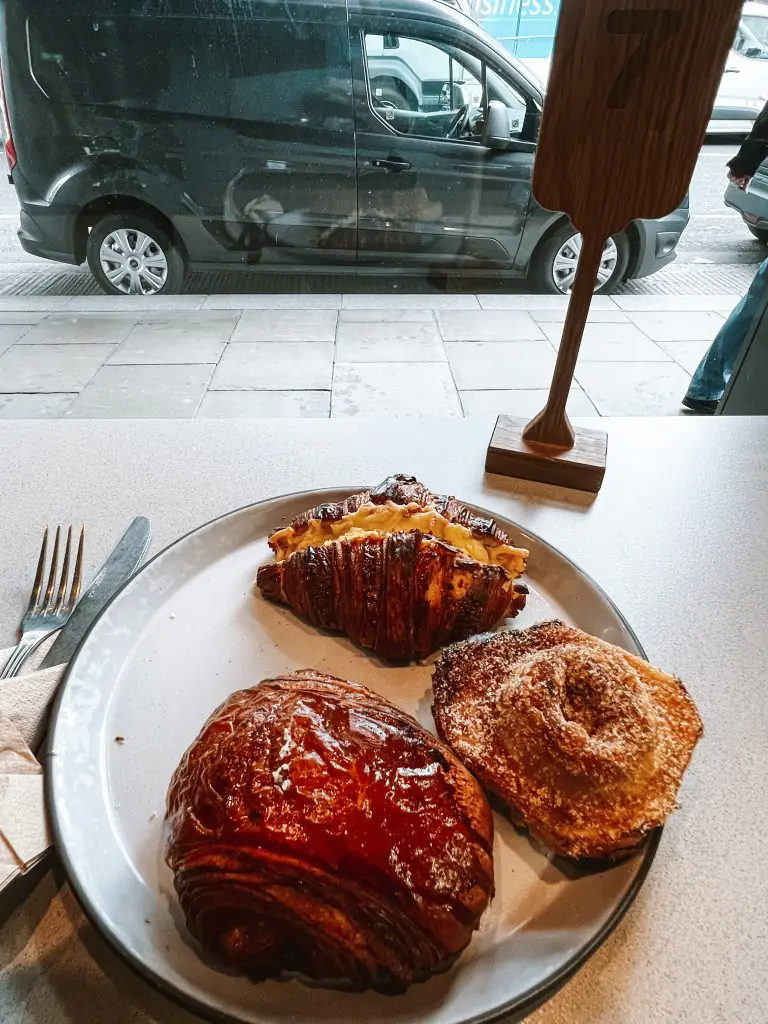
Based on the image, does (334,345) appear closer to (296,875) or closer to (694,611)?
(694,611)

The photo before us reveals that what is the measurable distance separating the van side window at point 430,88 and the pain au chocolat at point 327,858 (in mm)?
2421

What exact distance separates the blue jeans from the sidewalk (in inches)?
3.6

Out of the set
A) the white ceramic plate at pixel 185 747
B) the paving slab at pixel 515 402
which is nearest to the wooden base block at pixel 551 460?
the white ceramic plate at pixel 185 747

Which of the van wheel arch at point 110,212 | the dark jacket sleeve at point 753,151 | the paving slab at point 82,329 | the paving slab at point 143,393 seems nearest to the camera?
the dark jacket sleeve at point 753,151

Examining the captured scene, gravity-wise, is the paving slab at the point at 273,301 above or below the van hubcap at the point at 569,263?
below

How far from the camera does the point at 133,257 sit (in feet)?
8.04

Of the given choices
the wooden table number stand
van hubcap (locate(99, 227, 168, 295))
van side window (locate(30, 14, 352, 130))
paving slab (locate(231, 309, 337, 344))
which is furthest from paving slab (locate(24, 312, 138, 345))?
the wooden table number stand

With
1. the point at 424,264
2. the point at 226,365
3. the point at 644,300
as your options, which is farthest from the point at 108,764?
the point at 644,300

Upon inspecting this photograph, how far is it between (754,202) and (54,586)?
95.9 inches

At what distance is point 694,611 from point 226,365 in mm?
1743

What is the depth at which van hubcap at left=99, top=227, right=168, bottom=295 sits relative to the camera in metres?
2.43

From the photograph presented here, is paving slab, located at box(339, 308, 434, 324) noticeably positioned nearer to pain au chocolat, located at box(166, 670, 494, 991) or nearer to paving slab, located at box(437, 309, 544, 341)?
paving slab, located at box(437, 309, 544, 341)

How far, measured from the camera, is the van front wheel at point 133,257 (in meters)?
2.40

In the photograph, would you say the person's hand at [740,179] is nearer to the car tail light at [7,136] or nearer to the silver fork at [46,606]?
the silver fork at [46,606]
